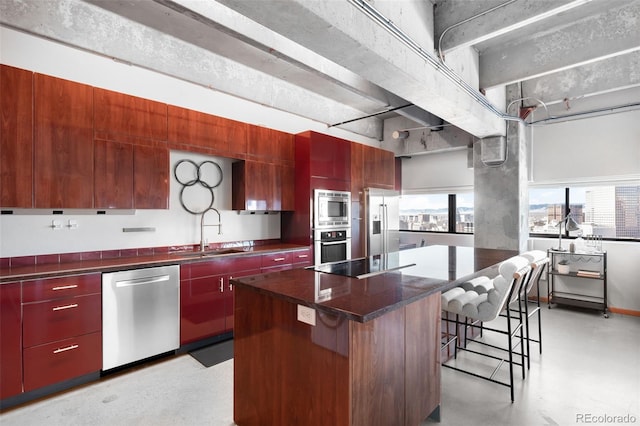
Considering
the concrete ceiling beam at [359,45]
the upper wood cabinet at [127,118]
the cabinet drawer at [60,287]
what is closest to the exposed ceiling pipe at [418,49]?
the concrete ceiling beam at [359,45]

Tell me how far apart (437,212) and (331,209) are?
3018mm

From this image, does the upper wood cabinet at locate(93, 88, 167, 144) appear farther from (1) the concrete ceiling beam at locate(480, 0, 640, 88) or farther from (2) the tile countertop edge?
(1) the concrete ceiling beam at locate(480, 0, 640, 88)

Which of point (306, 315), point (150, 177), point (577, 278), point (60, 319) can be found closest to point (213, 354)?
point (60, 319)

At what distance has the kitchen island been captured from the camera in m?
1.44

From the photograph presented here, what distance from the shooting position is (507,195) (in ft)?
14.9

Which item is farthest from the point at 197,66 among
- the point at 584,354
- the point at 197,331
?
the point at 584,354

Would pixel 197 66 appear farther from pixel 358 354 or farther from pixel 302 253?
pixel 358 354

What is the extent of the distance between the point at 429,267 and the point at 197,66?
3.24 meters

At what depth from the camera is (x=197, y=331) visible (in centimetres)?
310

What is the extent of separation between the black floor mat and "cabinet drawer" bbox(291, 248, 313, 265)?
1258 millimetres

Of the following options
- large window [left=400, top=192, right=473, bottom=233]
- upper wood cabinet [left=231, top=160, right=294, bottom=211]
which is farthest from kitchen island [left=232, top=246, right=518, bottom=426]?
large window [left=400, top=192, right=473, bottom=233]

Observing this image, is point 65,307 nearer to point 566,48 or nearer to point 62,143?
point 62,143

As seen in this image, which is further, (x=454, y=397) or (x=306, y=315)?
(x=454, y=397)

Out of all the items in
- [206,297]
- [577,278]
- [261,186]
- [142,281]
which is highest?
[261,186]
